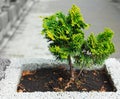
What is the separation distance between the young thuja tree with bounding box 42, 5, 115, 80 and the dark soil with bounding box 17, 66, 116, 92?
24 centimetres

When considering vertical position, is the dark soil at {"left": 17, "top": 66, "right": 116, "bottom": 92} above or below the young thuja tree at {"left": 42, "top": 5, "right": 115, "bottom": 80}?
below

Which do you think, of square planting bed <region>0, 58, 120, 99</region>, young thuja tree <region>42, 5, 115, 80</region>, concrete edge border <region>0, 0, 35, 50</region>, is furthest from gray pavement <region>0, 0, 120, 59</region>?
young thuja tree <region>42, 5, 115, 80</region>

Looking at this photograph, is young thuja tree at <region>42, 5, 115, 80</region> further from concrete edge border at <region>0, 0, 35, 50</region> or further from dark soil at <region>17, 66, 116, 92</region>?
concrete edge border at <region>0, 0, 35, 50</region>

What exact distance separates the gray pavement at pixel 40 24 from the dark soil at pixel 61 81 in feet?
5.51

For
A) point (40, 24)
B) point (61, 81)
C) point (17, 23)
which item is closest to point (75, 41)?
point (61, 81)

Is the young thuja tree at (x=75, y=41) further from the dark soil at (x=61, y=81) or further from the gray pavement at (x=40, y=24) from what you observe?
the gray pavement at (x=40, y=24)

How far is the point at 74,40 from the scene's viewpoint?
361cm

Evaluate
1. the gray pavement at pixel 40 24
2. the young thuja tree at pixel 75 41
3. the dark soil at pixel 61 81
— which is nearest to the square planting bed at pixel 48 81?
the dark soil at pixel 61 81

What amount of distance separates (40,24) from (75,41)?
173 inches

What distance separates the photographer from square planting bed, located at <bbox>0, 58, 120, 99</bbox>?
3.44 metres

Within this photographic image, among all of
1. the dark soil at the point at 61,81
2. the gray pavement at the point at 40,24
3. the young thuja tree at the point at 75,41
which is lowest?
the gray pavement at the point at 40,24

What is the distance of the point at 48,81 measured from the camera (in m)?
3.87

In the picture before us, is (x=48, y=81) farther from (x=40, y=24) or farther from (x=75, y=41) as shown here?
(x=40, y=24)

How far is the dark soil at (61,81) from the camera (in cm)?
375
